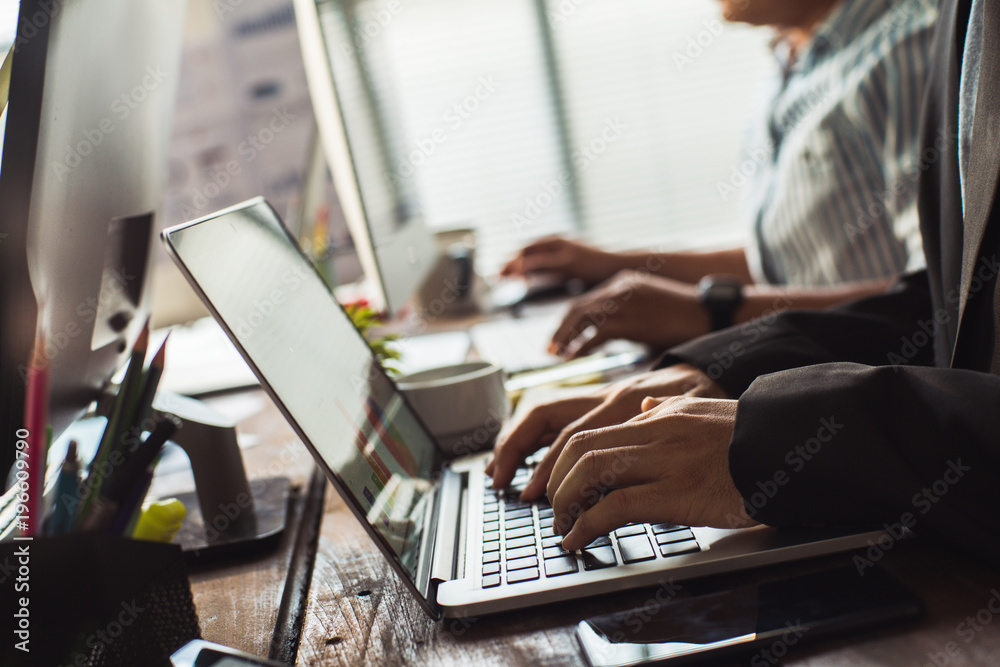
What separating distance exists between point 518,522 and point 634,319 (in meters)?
0.62

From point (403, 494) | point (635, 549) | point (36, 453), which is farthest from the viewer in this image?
point (403, 494)

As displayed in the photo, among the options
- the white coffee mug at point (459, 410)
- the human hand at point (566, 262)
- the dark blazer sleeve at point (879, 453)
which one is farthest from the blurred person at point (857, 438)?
the human hand at point (566, 262)

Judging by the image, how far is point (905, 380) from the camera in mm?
447

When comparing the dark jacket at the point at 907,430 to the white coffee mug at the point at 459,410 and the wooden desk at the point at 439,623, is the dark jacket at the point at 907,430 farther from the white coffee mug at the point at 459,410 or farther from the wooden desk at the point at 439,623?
the white coffee mug at the point at 459,410

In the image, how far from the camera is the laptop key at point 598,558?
44 cm

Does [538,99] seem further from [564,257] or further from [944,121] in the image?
[944,121]

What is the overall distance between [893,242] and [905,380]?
85cm

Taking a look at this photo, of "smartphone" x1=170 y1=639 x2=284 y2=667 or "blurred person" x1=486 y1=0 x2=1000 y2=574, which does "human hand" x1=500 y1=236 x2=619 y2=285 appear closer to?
"blurred person" x1=486 y1=0 x2=1000 y2=574

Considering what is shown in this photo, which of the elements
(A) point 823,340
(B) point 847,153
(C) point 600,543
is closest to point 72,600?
(C) point 600,543

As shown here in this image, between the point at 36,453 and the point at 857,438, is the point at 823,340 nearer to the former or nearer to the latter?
the point at 857,438

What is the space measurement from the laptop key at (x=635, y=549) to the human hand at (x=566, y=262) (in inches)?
51.4

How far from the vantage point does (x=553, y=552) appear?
47 cm

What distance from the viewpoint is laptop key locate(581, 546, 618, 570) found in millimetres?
445

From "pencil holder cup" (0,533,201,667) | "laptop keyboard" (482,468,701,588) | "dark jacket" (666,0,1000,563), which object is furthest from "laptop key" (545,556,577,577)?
"pencil holder cup" (0,533,201,667)
